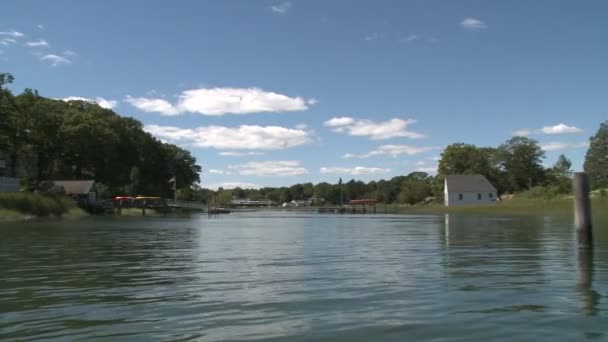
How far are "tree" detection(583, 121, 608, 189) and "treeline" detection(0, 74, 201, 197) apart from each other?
7879 cm

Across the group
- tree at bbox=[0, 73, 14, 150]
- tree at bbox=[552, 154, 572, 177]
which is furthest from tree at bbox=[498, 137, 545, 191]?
tree at bbox=[0, 73, 14, 150]

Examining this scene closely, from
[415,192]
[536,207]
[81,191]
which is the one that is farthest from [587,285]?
[415,192]

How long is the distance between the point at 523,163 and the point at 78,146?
3597 inches

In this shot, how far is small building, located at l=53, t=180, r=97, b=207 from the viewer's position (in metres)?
96.3

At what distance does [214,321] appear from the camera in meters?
9.79

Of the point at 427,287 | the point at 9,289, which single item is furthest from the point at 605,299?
the point at 9,289

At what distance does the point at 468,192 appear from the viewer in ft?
392

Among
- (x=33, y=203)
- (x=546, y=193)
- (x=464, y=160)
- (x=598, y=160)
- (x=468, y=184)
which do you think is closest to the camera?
(x=33, y=203)

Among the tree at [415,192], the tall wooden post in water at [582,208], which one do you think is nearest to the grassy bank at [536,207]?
the tall wooden post in water at [582,208]

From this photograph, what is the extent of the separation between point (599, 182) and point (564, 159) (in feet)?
232

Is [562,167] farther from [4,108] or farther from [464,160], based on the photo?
[4,108]

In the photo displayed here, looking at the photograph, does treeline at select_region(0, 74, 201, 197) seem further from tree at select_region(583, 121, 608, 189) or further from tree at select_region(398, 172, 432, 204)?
tree at select_region(583, 121, 608, 189)

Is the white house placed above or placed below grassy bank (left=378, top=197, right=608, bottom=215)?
above

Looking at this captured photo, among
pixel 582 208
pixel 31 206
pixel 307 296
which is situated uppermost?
pixel 31 206
